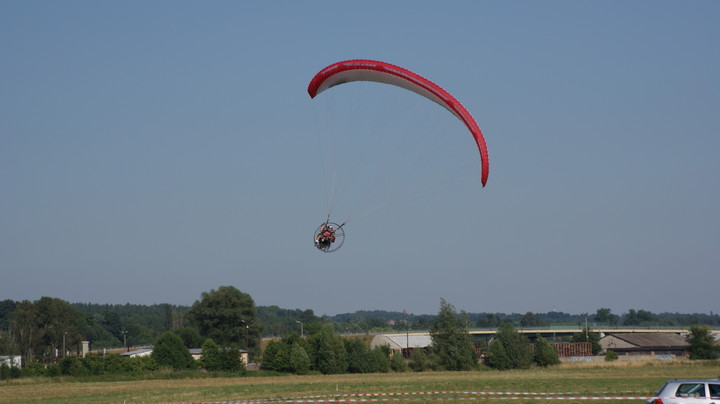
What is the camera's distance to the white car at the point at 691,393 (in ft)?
61.0

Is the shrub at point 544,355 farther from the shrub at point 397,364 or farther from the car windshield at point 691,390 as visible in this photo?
the car windshield at point 691,390

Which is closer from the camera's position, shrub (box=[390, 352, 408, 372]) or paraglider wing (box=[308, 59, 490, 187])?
paraglider wing (box=[308, 59, 490, 187])

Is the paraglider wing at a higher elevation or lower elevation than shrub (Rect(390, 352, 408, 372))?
higher

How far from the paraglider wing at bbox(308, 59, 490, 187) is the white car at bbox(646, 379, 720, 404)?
11.6m

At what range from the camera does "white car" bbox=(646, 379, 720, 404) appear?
1859 cm

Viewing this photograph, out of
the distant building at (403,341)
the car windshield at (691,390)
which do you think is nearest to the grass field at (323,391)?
the car windshield at (691,390)

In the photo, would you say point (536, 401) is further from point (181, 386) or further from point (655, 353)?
point (655, 353)

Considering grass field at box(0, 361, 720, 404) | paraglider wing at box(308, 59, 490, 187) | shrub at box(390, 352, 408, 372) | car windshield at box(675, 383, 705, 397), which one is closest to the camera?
car windshield at box(675, 383, 705, 397)

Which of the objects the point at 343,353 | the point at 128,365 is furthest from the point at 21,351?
the point at 343,353

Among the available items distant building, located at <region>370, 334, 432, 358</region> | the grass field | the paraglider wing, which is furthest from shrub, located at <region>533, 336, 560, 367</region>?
the paraglider wing

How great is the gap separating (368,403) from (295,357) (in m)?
33.8

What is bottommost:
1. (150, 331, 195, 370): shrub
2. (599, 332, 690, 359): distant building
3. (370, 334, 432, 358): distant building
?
(599, 332, 690, 359): distant building

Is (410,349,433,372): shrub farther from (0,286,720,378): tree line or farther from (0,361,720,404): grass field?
(0,361,720,404): grass field

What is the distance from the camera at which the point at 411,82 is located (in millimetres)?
29312
